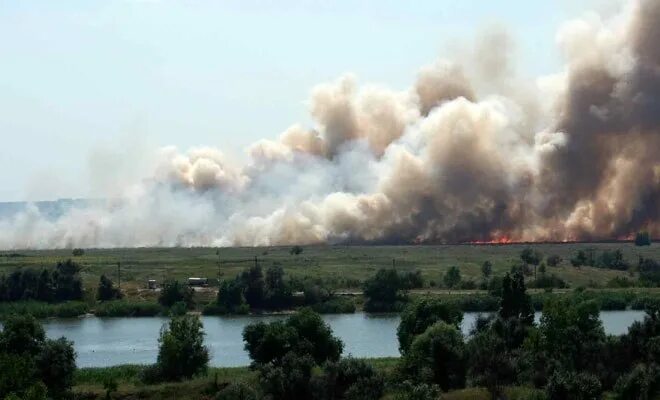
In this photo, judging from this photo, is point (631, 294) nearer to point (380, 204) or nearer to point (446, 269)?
point (446, 269)

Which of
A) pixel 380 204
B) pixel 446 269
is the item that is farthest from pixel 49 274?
pixel 380 204

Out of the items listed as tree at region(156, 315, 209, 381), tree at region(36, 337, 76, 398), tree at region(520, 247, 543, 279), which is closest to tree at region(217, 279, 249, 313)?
tree at region(520, 247, 543, 279)

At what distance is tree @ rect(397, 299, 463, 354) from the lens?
48125 mm

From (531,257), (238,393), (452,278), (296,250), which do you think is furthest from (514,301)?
(296,250)

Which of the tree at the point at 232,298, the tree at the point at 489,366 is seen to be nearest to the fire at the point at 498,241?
the tree at the point at 232,298

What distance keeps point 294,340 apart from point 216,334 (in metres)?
20.4

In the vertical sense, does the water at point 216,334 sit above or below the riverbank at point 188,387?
above

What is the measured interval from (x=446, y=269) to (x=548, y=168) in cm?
1825

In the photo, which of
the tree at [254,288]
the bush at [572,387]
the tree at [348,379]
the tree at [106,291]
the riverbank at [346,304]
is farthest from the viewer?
the tree at [106,291]

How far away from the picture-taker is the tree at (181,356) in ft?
147

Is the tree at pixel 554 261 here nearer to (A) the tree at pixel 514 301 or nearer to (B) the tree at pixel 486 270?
(B) the tree at pixel 486 270

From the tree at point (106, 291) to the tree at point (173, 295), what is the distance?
4575 millimetres

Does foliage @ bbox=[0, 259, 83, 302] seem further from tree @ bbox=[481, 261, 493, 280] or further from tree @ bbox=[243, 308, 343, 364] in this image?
tree @ bbox=[243, 308, 343, 364]

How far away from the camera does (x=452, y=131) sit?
327 feet
